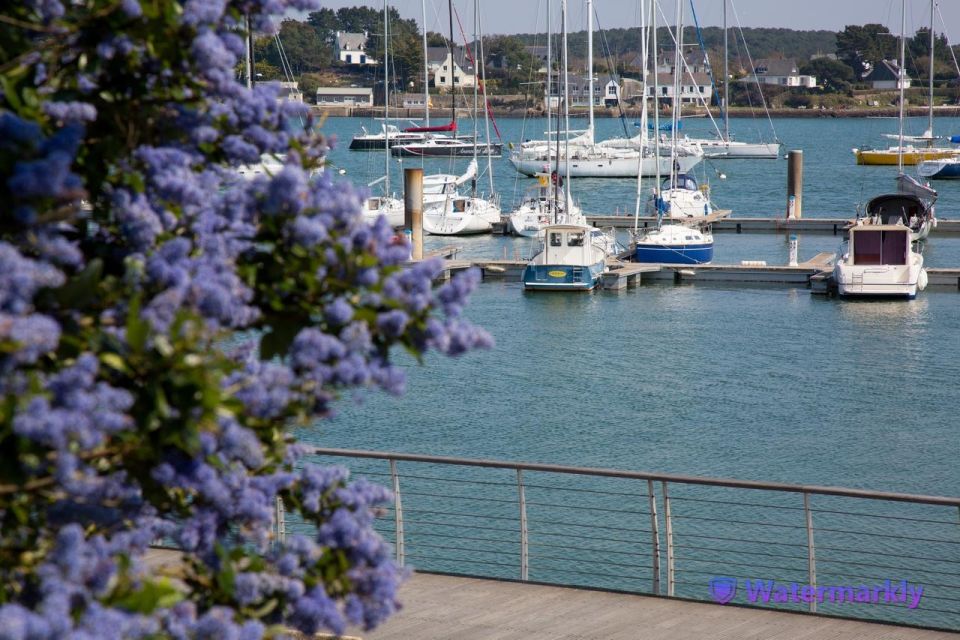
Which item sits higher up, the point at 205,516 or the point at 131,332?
the point at 131,332

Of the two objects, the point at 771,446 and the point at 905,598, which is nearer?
the point at 905,598

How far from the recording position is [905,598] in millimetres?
16625

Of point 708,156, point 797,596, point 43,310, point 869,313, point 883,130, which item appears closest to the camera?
point 43,310

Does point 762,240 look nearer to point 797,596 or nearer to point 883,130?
point 797,596

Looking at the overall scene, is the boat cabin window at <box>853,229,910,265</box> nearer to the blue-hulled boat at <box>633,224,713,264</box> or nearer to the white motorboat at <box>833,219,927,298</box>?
the white motorboat at <box>833,219,927,298</box>

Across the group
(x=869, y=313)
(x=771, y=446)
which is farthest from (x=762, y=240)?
(x=771, y=446)

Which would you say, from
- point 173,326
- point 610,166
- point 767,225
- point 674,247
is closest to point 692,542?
point 173,326

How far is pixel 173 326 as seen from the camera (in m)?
3.84

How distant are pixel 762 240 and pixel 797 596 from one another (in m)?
43.8

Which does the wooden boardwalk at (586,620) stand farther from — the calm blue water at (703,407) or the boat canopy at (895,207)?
the boat canopy at (895,207)

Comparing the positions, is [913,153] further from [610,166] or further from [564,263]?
[564,263]

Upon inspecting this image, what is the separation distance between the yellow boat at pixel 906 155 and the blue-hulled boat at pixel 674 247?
53892mm

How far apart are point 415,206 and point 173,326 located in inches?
1732

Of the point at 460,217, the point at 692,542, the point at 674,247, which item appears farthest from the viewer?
the point at 460,217
